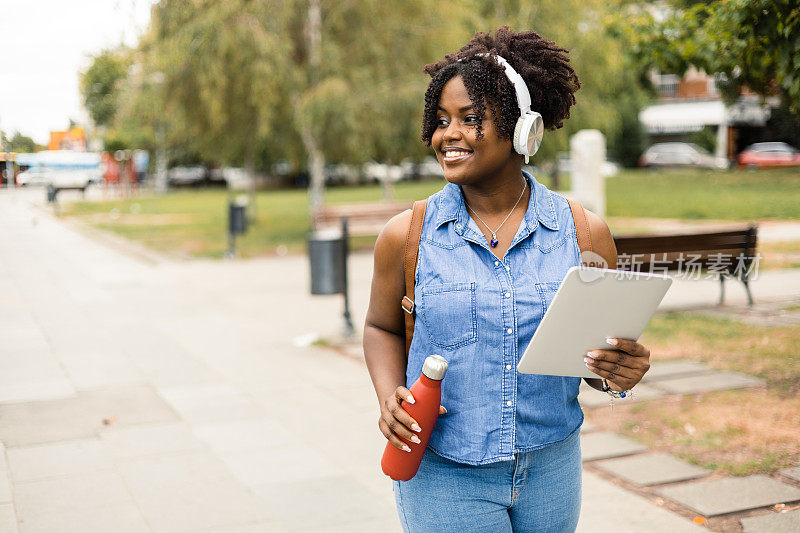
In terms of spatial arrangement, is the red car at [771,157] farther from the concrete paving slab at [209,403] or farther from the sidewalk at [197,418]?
the concrete paving slab at [209,403]

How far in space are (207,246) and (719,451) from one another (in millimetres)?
14724

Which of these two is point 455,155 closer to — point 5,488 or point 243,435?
point 5,488

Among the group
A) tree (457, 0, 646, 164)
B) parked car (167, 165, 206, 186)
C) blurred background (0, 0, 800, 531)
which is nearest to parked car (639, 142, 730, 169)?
blurred background (0, 0, 800, 531)

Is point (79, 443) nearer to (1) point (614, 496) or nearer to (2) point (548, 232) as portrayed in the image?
(1) point (614, 496)

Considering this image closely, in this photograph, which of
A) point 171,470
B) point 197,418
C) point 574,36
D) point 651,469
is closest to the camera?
point 651,469

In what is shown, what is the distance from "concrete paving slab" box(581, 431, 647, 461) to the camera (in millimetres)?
5074

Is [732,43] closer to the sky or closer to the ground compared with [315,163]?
closer to the sky

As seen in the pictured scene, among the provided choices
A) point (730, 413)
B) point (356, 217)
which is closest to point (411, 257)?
point (730, 413)

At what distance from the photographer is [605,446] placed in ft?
17.1

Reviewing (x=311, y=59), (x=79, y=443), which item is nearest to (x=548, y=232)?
(x=79, y=443)

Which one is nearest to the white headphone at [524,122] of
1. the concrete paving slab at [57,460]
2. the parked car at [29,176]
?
the concrete paving slab at [57,460]

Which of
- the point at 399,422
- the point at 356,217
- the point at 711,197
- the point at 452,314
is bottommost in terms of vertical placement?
the point at 711,197

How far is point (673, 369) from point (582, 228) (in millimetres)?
5028

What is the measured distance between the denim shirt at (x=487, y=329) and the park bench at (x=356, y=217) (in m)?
13.6
